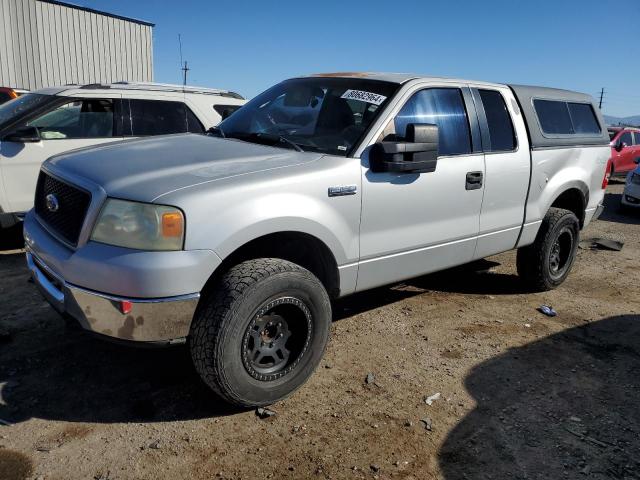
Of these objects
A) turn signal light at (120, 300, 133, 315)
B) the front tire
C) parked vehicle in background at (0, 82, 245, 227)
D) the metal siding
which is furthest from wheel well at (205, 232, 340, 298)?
the metal siding

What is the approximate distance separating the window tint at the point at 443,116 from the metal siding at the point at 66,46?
18.9 meters

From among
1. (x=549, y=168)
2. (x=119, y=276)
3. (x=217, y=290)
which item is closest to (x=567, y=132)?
(x=549, y=168)

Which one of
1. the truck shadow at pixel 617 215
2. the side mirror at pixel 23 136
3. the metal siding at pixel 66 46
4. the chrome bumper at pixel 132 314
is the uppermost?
the metal siding at pixel 66 46

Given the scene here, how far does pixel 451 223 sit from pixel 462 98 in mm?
1020

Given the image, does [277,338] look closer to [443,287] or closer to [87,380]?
[87,380]

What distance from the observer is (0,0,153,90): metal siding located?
718 inches

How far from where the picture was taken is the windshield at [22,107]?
587cm

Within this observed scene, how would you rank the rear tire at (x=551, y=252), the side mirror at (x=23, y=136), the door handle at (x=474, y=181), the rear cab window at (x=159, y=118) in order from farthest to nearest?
the rear cab window at (x=159, y=118) → the side mirror at (x=23, y=136) → the rear tire at (x=551, y=252) → the door handle at (x=474, y=181)

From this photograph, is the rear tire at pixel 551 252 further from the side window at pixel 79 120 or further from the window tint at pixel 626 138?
the window tint at pixel 626 138

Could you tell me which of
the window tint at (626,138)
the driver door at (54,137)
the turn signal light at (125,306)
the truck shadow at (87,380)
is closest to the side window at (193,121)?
the driver door at (54,137)

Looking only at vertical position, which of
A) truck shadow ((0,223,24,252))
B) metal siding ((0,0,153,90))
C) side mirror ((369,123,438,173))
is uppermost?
metal siding ((0,0,153,90))

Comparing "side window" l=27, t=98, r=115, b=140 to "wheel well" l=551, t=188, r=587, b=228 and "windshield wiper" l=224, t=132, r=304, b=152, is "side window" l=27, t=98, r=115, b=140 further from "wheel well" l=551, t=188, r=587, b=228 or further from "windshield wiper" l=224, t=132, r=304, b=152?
"wheel well" l=551, t=188, r=587, b=228

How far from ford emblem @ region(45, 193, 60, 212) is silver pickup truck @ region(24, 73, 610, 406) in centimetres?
2

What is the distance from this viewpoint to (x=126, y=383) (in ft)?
10.9
